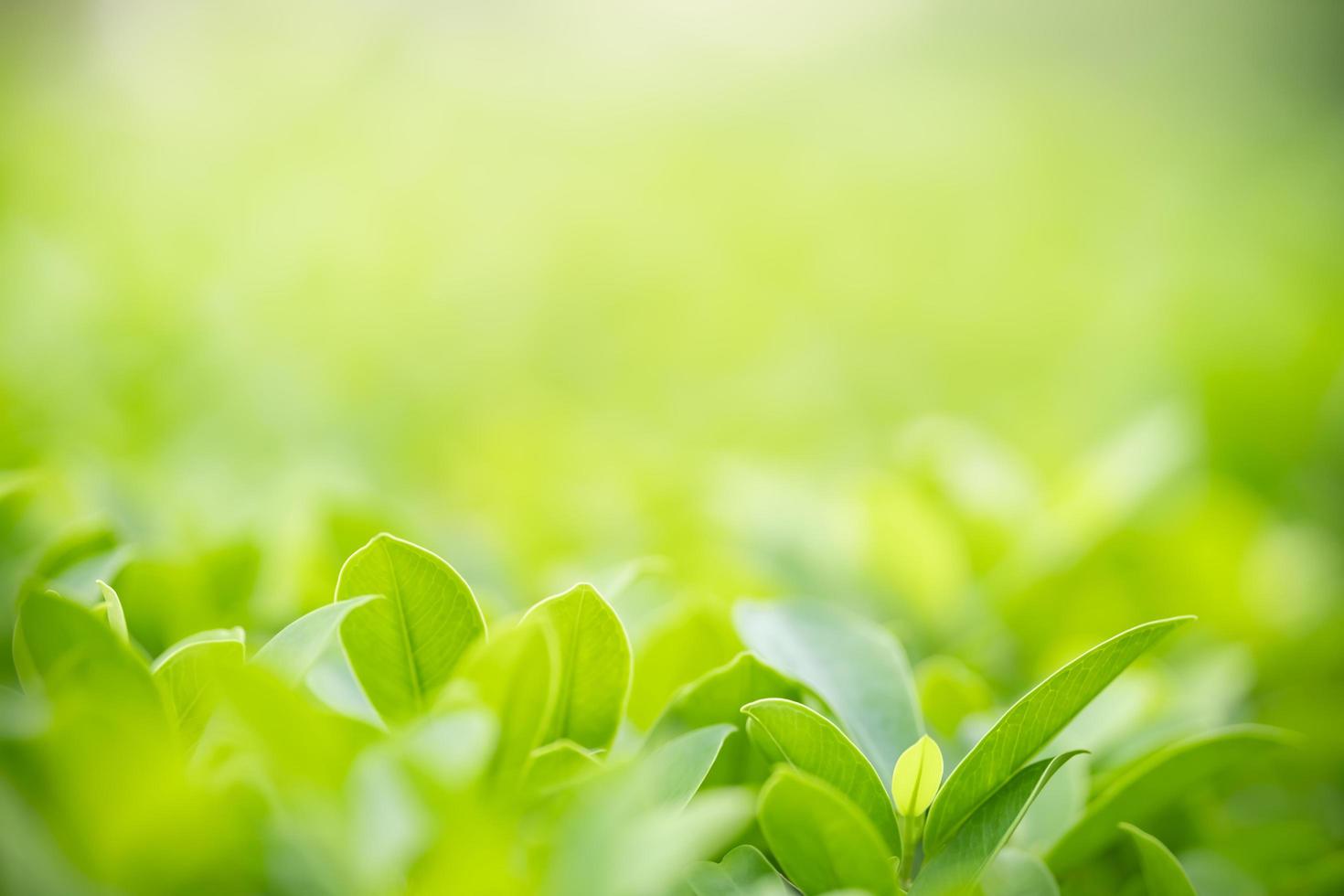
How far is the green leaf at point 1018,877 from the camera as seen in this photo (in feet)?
1.82

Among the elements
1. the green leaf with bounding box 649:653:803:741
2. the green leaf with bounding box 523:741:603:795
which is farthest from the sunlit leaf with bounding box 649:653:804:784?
the green leaf with bounding box 523:741:603:795

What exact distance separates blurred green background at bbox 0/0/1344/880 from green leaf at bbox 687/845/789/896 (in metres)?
0.24

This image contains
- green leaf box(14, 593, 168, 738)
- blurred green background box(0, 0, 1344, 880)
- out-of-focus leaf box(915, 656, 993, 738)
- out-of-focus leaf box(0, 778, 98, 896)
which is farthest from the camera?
blurred green background box(0, 0, 1344, 880)

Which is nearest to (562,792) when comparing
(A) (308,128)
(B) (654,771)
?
(B) (654,771)

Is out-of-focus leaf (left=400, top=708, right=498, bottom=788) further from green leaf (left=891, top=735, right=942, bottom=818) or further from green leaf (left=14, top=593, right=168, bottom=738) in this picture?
green leaf (left=891, top=735, right=942, bottom=818)

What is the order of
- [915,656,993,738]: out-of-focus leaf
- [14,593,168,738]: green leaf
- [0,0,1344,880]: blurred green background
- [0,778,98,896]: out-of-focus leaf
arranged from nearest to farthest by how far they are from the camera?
[0,778,98,896]: out-of-focus leaf → [14,593,168,738]: green leaf → [915,656,993,738]: out-of-focus leaf → [0,0,1344,880]: blurred green background

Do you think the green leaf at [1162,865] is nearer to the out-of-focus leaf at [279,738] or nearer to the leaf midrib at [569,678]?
the leaf midrib at [569,678]

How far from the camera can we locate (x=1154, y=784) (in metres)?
0.63

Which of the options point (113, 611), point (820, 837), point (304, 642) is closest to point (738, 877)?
point (820, 837)

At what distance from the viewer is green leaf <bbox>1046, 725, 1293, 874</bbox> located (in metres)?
0.62

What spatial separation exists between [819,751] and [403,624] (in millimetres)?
254

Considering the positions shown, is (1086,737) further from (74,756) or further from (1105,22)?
(1105,22)

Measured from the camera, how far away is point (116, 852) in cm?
41

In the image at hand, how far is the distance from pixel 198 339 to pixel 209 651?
3.97ft
